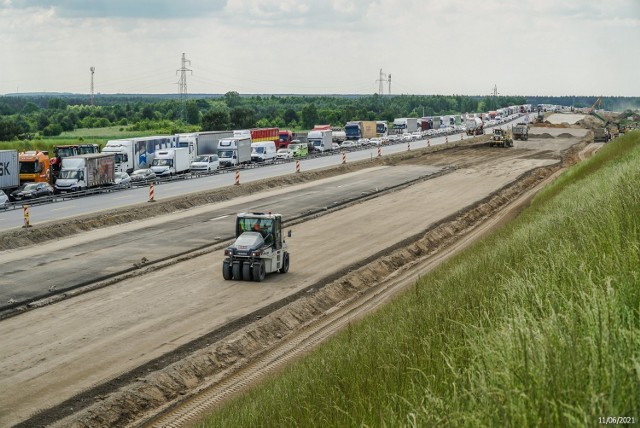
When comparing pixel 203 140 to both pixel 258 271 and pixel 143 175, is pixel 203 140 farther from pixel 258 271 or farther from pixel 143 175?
pixel 258 271

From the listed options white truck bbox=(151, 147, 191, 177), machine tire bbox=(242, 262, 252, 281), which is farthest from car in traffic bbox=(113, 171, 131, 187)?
machine tire bbox=(242, 262, 252, 281)

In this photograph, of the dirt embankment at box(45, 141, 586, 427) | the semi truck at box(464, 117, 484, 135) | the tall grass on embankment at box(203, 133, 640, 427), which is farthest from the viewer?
the semi truck at box(464, 117, 484, 135)

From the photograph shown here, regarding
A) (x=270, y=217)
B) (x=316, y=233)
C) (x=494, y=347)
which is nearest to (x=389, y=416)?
(x=494, y=347)

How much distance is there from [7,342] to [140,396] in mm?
6500

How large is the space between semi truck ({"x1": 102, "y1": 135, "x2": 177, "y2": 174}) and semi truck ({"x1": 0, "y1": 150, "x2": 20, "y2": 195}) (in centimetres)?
1375

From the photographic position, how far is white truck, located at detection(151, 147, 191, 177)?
7612 centimetres

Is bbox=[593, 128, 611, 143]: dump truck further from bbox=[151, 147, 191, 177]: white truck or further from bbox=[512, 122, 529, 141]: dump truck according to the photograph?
bbox=[151, 147, 191, 177]: white truck

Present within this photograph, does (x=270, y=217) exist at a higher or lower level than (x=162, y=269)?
higher

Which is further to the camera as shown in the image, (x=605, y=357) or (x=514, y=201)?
(x=514, y=201)

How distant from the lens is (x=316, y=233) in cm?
4634

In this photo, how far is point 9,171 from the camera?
191 ft

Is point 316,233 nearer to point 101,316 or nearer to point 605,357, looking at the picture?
point 101,316

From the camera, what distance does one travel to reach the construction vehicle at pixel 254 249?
33.5 m

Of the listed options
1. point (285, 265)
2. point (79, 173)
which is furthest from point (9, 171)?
point (285, 265)
